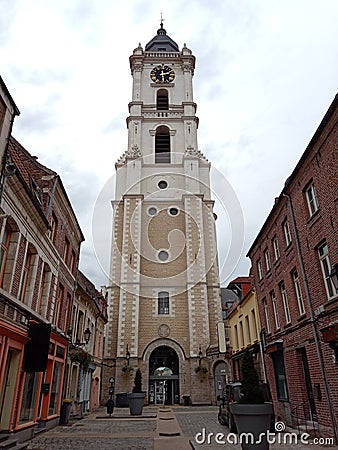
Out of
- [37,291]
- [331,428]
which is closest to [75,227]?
[37,291]

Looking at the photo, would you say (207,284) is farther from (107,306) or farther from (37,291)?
(37,291)

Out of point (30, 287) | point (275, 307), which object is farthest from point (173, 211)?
point (30, 287)

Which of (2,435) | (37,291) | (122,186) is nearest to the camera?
(2,435)

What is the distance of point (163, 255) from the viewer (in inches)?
1307

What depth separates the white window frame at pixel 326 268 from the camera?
1050 centimetres

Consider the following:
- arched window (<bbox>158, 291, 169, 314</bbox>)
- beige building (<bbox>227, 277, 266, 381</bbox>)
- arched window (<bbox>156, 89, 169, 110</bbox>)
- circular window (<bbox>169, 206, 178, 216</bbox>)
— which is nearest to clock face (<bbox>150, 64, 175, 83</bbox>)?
arched window (<bbox>156, 89, 169, 110</bbox>)

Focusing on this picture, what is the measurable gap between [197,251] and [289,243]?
63.5 ft

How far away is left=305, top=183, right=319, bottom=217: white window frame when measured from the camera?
37.5 feet

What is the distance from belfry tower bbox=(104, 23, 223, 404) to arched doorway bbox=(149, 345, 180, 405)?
8 centimetres

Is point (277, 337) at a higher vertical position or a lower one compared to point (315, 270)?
lower

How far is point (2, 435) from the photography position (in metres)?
9.20

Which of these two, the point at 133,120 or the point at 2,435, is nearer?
the point at 2,435

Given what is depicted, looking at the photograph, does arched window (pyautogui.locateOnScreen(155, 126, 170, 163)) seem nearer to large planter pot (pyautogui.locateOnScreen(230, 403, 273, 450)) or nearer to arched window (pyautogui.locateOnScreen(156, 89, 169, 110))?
arched window (pyautogui.locateOnScreen(156, 89, 169, 110))

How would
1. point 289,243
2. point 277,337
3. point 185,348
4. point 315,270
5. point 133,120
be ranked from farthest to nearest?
point 133,120 → point 185,348 → point 277,337 → point 289,243 → point 315,270
